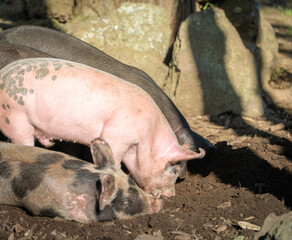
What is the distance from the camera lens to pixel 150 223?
4.23 metres

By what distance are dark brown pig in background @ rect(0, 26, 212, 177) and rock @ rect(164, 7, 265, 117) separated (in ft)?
5.13

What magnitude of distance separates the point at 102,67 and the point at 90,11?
2907mm

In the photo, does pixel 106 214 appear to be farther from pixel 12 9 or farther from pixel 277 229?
pixel 12 9

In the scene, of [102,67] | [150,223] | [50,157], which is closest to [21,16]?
[102,67]

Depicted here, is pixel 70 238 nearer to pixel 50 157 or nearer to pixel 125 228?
pixel 125 228

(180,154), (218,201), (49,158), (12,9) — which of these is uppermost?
(12,9)

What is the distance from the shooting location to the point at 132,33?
347 inches

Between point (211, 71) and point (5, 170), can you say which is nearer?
point (5, 170)

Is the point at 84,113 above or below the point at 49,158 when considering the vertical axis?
above

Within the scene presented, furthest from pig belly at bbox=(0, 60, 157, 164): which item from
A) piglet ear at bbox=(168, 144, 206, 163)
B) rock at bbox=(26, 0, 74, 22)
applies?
rock at bbox=(26, 0, 74, 22)

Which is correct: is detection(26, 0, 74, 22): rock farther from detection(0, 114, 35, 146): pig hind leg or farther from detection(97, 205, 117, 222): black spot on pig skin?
detection(97, 205, 117, 222): black spot on pig skin

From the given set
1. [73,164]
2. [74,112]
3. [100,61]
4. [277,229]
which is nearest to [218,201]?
[73,164]

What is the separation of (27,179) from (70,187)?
0.35m

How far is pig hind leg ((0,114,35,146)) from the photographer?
16.3ft
